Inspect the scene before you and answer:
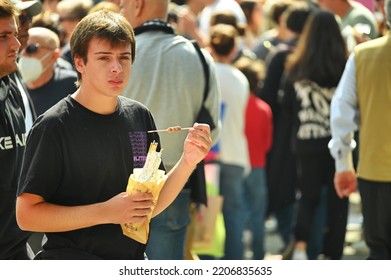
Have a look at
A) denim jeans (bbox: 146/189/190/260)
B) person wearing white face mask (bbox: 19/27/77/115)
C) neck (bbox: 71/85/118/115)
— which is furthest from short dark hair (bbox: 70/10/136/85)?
person wearing white face mask (bbox: 19/27/77/115)

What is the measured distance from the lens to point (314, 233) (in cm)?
821

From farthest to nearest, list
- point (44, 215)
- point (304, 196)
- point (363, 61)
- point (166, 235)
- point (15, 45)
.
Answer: point (304, 196) < point (363, 61) < point (166, 235) < point (15, 45) < point (44, 215)

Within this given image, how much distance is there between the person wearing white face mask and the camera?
595cm

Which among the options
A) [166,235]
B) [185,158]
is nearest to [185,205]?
[166,235]

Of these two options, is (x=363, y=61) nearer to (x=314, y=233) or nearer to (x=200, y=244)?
(x=200, y=244)

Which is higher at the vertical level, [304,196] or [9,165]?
[9,165]

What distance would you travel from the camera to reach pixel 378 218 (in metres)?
5.72

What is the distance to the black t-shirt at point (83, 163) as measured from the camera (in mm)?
3750

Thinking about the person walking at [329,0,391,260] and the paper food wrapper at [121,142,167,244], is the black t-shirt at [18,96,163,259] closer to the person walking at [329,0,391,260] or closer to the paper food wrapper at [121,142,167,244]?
the paper food wrapper at [121,142,167,244]

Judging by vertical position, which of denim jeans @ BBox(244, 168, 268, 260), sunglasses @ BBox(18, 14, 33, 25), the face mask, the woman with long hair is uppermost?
sunglasses @ BBox(18, 14, 33, 25)

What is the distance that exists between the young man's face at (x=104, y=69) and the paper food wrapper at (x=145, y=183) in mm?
261

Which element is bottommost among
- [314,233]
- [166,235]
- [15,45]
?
[314,233]

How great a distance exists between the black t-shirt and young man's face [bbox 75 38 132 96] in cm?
10
